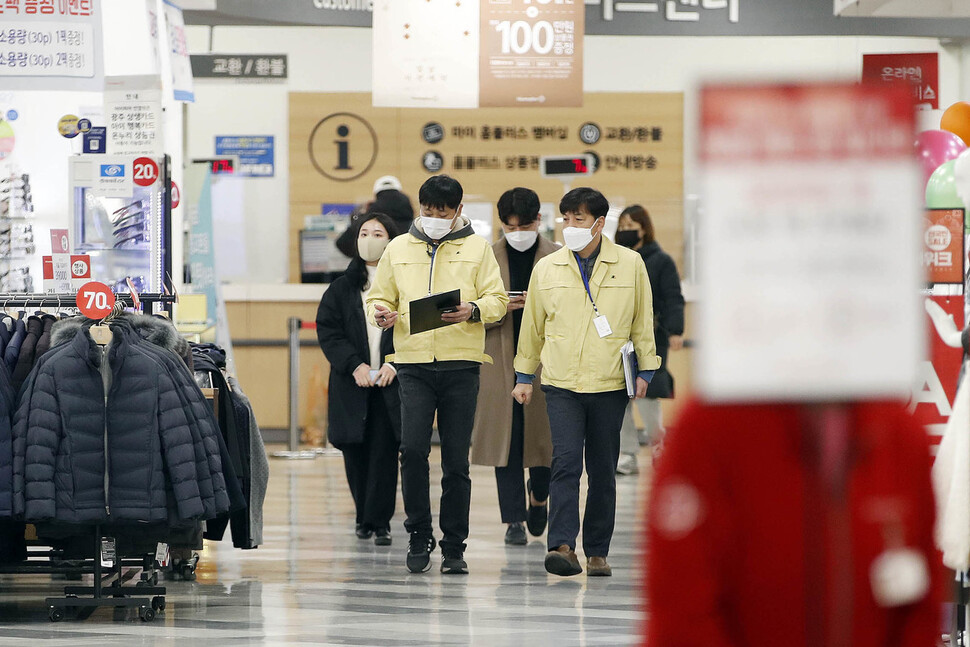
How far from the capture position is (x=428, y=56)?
9.53 meters

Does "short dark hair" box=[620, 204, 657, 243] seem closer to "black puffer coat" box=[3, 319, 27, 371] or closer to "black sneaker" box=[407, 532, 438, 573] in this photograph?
"black sneaker" box=[407, 532, 438, 573]

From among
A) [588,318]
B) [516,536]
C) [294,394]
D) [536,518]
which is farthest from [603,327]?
[294,394]

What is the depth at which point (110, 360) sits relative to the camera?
471 cm

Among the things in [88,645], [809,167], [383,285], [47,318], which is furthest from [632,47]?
[809,167]

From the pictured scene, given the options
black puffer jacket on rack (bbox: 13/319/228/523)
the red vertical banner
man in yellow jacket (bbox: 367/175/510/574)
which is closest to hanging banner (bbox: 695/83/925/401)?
the red vertical banner

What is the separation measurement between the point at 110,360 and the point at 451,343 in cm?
142

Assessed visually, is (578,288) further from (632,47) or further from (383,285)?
(632,47)

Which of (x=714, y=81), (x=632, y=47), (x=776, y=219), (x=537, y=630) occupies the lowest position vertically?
(x=537, y=630)

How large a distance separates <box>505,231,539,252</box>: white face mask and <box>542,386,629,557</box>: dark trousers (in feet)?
3.57

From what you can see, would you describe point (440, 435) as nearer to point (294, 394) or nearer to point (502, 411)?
point (502, 411)

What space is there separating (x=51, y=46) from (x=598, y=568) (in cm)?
334

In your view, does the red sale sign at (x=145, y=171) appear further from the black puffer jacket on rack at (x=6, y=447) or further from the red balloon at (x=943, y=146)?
the red balloon at (x=943, y=146)

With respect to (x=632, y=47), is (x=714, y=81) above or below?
below

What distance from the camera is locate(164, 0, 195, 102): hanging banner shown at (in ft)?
27.4
